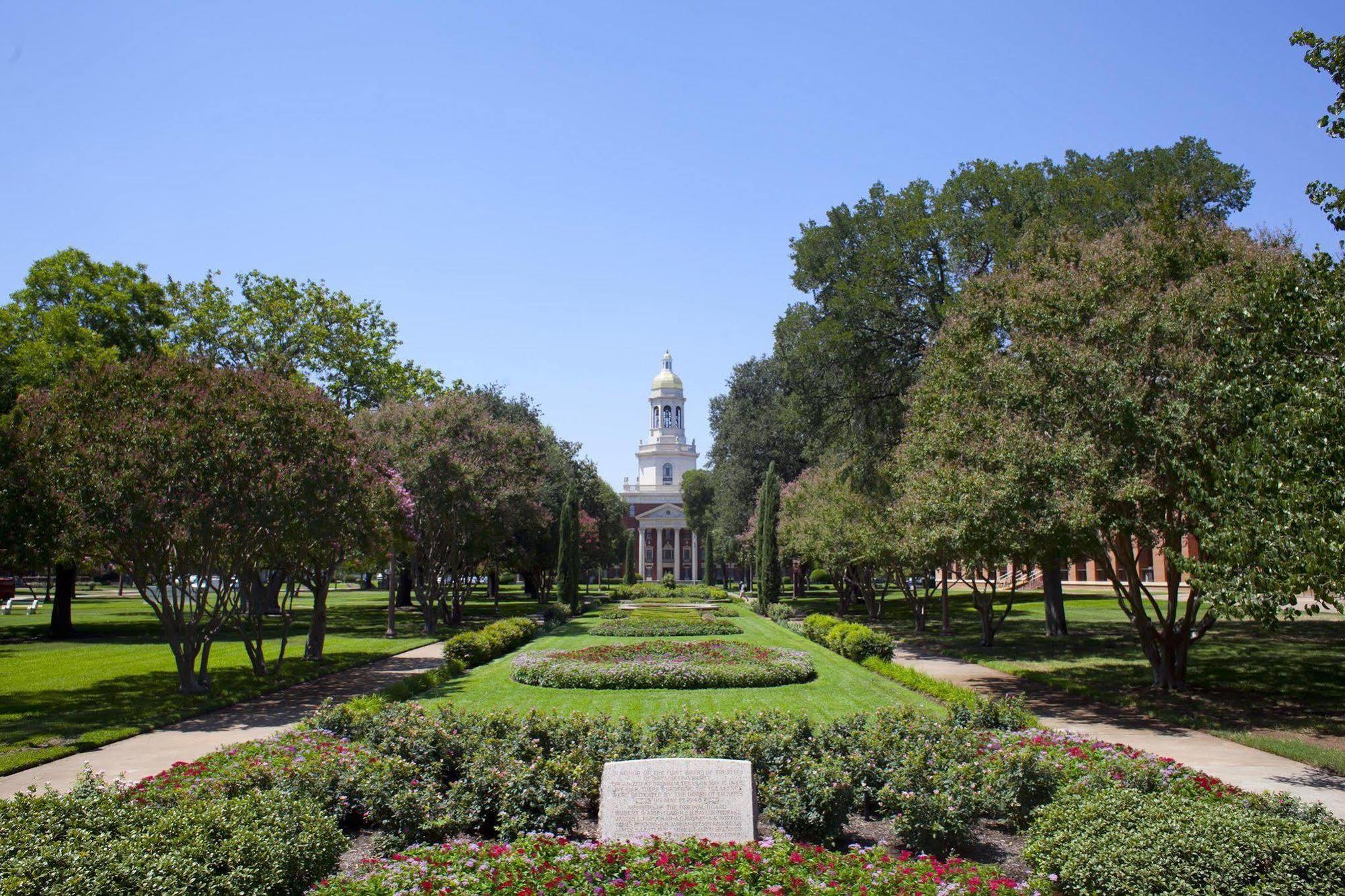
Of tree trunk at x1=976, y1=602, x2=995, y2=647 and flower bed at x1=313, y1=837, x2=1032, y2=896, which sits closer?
flower bed at x1=313, y1=837, x2=1032, y2=896

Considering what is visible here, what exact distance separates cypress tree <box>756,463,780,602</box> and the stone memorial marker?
111 ft

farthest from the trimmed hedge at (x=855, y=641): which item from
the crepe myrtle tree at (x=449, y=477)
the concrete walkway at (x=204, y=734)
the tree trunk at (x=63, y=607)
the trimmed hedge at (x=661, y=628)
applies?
the tree trunk at (x=63, y=607)

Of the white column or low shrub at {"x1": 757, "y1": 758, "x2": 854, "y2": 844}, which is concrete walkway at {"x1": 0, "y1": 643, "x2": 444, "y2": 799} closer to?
low shrub at {"x1": 757, "y1": 758, "x2": 854, "y2": 844}

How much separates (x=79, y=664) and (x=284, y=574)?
17.8 feet

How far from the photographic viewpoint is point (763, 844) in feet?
24.3

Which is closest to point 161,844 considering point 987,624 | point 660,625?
point 987,624

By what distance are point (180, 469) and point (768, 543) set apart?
2957 cm

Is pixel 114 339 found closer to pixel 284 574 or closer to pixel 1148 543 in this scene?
pixel 284 574

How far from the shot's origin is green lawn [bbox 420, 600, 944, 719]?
1580cm

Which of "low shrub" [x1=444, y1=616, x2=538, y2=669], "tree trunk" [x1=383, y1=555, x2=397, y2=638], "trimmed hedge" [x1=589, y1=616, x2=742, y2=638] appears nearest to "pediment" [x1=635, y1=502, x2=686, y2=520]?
"trimmed hedge" [x1=589, y1=616, x2=742, y2=638]

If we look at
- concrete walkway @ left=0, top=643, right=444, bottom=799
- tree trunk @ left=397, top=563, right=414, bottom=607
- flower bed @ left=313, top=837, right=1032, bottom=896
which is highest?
tree trunk @ left=397, top=563, right=414, bottom=607

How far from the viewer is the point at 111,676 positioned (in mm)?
19891

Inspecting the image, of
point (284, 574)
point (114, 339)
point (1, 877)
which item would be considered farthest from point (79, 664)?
point (1, 877)

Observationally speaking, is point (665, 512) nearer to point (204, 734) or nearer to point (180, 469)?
point (180, 469)
